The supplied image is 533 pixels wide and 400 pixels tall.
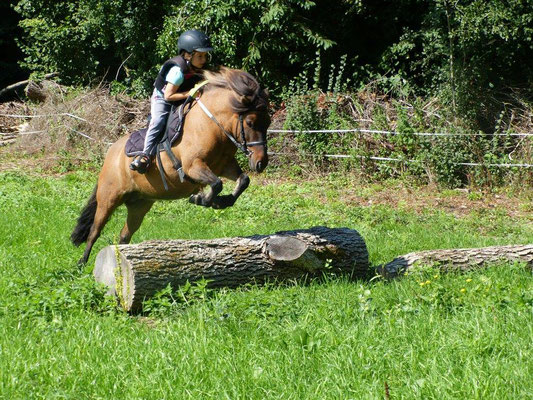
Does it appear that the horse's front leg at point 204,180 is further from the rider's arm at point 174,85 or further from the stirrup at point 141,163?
the rider's arm at point 174,85

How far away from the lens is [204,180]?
859 centimetres

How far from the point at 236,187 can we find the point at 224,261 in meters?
1.36

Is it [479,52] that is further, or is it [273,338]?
[479,52]

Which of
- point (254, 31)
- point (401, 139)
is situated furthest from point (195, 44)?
point (254, 31)

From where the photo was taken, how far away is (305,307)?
256 inches

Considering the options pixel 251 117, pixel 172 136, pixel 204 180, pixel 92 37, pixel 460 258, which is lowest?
pixel 92 37

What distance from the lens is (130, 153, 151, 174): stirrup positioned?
9.10 m

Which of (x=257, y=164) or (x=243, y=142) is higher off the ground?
(x=243, y=142)

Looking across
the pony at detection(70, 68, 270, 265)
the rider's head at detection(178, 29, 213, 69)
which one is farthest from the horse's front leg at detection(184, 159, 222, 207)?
the rider's head at detection(178, 29, 213, 69)

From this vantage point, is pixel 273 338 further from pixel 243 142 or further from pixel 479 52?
pixel 479 52

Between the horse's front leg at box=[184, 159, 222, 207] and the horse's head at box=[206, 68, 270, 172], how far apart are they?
52 cm

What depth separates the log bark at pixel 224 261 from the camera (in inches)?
279

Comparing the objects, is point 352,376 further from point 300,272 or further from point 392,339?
point 300,272

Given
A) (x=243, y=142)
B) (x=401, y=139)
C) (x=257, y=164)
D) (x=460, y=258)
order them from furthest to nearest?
(x=401, y=139), (x=243, y=142), (x=257, y=164), (x=460, y=258)
